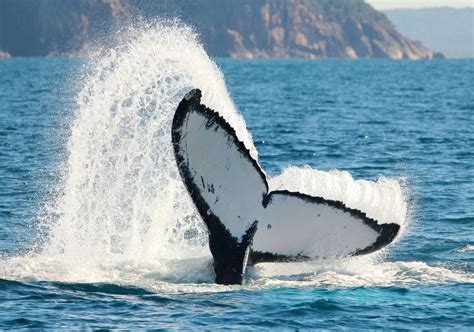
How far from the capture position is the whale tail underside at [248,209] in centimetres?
875

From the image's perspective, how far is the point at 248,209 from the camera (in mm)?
9227

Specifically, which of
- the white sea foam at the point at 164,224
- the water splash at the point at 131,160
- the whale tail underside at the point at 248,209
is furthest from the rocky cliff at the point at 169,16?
the whale tail underside at the point at 248,209

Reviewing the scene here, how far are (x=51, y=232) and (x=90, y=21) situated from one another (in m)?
147

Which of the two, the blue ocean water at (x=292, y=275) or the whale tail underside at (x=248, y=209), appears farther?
the blue ocean water at (x=292, y=275)

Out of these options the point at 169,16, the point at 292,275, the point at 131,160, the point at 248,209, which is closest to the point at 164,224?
the point at 131,160

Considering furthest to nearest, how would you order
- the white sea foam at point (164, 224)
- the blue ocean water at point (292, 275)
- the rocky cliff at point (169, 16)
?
the rocky cliff at point (169, 16)
the blue ocean water at point (292, 275)
the white sea foam at point (164, 224)

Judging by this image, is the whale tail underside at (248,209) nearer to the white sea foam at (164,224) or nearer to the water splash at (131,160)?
the white sea foam at (164,224)

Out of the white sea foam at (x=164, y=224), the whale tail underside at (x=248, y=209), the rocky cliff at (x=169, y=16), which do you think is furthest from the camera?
the rocky cliff at (x=169, y=16)

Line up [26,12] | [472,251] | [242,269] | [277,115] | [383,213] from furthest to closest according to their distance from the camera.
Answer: [26,12] < [277,115] < [472,251] < [242,269] < [383,213]

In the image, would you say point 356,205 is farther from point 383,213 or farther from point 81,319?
point 81,319

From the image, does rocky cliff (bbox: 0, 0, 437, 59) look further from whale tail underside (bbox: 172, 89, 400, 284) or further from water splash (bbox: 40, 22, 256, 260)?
whale tail underside (bbox: 172, 89, 400, 284)

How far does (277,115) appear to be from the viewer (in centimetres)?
3844

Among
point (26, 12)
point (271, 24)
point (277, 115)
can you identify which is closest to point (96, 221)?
point (277, 115)

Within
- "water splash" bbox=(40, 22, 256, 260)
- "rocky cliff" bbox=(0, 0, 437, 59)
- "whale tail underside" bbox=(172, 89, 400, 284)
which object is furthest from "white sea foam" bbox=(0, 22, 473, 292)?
"rocky cliff" bbox=(0, 0, 437, 59)
